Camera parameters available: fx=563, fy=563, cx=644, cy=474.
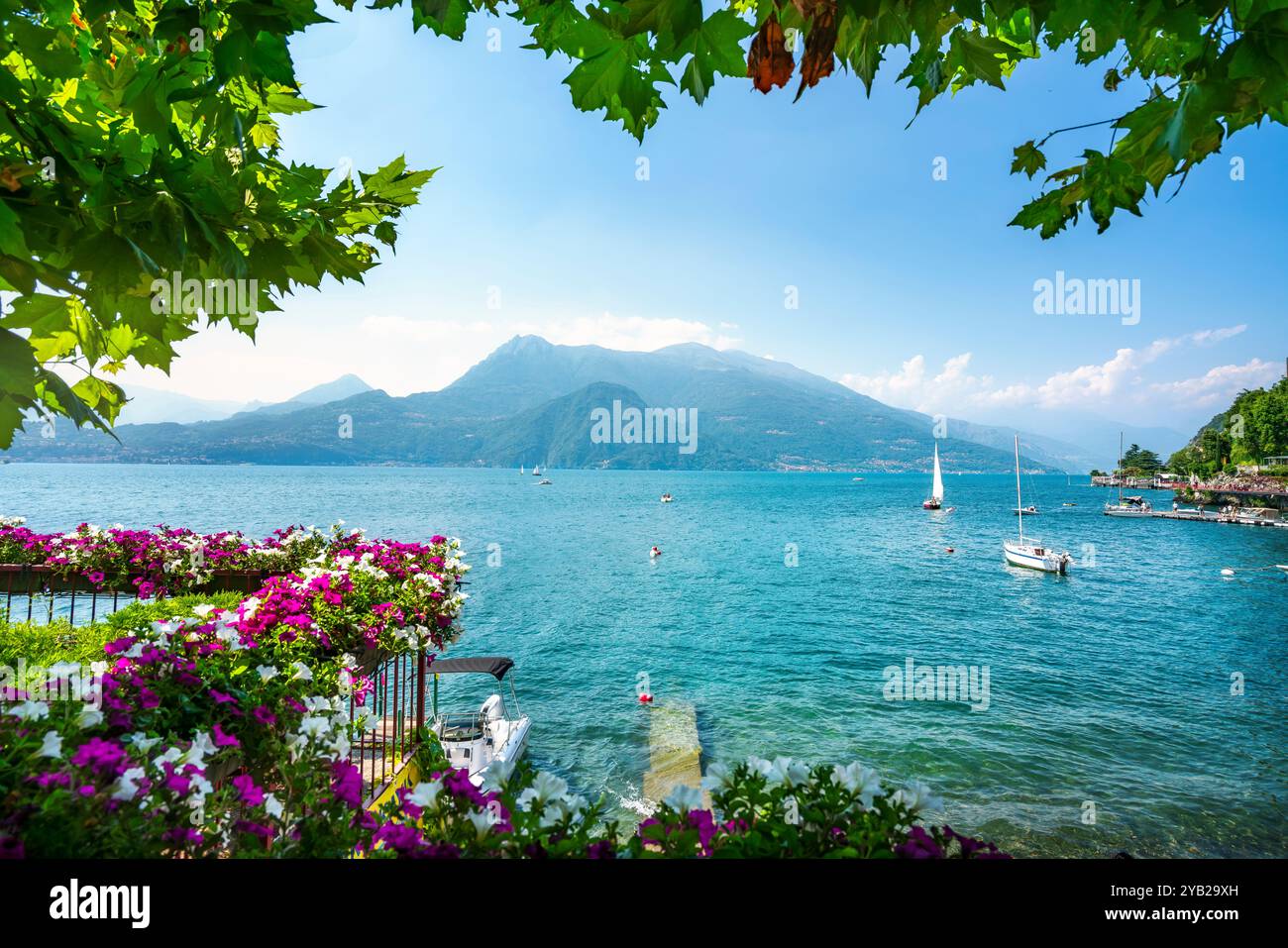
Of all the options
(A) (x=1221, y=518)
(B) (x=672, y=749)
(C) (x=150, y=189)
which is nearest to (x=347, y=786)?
(C) (x=150, y=189)

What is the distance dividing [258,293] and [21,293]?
695 millimetres

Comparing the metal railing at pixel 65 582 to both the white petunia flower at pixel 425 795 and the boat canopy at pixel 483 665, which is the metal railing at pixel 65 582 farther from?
the boat canopy at pixel 483 665

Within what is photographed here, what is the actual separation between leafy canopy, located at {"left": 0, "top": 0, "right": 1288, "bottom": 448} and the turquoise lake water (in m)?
14.5

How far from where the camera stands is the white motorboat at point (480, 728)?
13.3m

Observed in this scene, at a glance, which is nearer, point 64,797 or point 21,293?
point 64,797

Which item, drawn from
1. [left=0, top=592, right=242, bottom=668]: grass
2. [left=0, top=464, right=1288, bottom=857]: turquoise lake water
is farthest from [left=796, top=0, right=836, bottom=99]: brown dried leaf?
[left=0, top=464, right=1288, bottom=857]: turquoise lake water

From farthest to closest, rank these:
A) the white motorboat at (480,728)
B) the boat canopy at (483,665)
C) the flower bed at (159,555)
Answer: the boat canopy at (483,665) → the white motorboat at (480,728) → the flower bed at (159,555)

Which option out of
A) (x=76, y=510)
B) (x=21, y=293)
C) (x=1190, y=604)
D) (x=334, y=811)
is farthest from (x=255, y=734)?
(x=76, y=510)

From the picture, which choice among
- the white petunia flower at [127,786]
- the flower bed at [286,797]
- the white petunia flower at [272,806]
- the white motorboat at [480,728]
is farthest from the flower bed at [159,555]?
the white motorboat at [480,728]

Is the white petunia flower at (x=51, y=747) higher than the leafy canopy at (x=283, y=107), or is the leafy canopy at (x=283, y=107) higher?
the leafy canopy at (x=283, y=107)

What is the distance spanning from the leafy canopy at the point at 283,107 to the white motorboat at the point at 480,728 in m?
12.8
